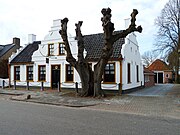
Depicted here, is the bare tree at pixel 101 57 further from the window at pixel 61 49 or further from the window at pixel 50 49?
the window at pixel 50 49

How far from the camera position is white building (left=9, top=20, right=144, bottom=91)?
1878 cm

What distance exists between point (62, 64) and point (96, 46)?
4.05 m

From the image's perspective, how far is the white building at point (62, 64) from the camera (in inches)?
739

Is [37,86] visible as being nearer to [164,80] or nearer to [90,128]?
[90,128]

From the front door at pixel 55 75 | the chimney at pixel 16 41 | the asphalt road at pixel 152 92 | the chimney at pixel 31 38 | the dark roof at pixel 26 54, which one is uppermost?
the chimney at pixel 16 41

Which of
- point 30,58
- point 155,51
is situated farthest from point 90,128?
point 155,51

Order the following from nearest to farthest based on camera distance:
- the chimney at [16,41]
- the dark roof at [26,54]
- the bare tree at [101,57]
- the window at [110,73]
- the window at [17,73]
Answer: the bare tree at [101,57] → the window at [110,73] → the dark roof at [26,54] → the window at [17,73] → the chimney at [16,41]

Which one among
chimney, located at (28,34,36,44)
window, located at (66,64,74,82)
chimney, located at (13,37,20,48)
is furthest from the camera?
chimney, located at (13,37,20,48)

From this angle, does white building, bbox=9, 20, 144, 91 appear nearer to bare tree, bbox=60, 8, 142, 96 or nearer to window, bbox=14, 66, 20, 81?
window, bbox=14, 66, 20, 81

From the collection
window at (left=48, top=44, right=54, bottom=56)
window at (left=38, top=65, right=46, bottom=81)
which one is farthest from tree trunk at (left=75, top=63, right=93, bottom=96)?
window at (left=38, top=65, right=46, bottom=81)

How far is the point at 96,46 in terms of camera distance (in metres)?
20.6

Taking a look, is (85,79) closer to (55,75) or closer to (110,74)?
(110,74)

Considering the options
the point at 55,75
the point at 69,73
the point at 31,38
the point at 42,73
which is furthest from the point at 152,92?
the point at 31,38

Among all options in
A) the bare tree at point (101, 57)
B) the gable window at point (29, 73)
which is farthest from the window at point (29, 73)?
the bare tree at point (101, 57)
